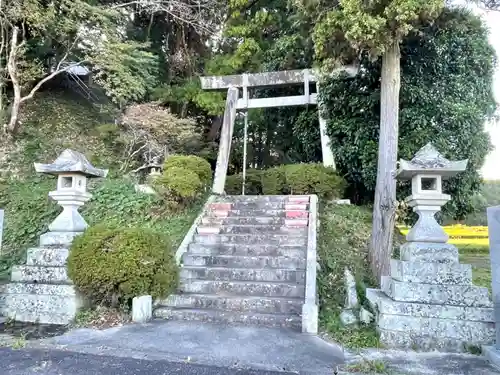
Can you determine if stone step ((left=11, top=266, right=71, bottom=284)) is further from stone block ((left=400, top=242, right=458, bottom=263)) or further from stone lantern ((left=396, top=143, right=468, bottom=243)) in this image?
stone lantern ((left=396, top=143, right=468, bottom=243))

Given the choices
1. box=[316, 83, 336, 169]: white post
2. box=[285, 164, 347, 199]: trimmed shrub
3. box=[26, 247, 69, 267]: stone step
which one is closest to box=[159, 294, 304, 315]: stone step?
box=[26, 247, 69, 267]: stone step

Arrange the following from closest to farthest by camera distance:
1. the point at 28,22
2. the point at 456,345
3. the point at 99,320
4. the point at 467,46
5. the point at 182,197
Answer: the point at 456,345, the point at 99,320, the point at 182,197, the point at 467,46, the point at 28,22

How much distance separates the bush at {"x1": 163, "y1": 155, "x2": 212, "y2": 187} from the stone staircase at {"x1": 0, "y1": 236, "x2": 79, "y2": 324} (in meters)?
2.92

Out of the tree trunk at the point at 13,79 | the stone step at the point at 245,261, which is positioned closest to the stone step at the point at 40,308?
the stone step at the point at 245,261

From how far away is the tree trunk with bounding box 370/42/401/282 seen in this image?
19.1 ft

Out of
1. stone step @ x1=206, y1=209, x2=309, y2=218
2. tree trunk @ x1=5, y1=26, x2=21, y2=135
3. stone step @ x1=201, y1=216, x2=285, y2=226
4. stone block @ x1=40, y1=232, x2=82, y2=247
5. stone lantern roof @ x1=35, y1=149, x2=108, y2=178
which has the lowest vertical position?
stone block @ x1=40, y1=232, x2=82, y2=247

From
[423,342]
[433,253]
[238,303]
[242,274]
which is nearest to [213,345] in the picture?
[238,303]

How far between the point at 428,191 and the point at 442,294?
1201mm

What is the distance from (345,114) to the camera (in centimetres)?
921

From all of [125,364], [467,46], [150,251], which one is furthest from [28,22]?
[467,46]

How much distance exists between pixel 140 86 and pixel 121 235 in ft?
22.1

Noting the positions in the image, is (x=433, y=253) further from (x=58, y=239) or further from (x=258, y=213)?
(x=58, y=239)

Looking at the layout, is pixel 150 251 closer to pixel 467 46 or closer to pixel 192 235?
pixel 192 235

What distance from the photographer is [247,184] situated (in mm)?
10438
